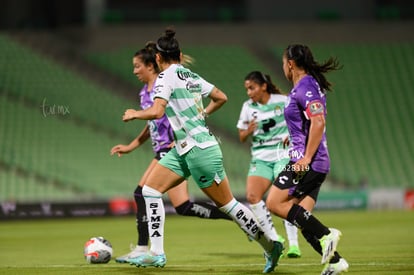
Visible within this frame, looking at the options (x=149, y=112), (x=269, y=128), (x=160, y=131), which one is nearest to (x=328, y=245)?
(x=149, y=112)

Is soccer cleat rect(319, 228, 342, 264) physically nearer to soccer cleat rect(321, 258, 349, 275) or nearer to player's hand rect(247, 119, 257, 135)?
soccer cleat rect(321, 258, 349, 275)

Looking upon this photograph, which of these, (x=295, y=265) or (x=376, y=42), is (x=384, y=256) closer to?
(x=295, y=265)

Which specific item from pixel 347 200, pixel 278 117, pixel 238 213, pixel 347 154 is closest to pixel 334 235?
pixel 238 213

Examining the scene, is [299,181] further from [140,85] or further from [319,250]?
[140,85]

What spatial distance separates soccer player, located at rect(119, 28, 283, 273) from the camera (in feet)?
30.0

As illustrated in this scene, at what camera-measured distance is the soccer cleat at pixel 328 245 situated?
8352mm

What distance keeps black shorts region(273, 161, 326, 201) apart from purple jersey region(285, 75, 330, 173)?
0.27ft

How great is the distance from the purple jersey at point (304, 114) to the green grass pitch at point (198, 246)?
54.1 inches

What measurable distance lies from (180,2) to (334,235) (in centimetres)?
2410

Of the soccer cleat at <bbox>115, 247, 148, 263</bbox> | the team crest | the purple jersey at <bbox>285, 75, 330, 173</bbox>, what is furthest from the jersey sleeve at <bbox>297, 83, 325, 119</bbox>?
the team crest

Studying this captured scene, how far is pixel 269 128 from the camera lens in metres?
12.3

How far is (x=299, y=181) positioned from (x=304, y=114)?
0.69 meters

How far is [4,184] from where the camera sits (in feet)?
76.4

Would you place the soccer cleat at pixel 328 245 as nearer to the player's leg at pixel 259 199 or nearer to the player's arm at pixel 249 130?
the player's leg at pixel 259 199
